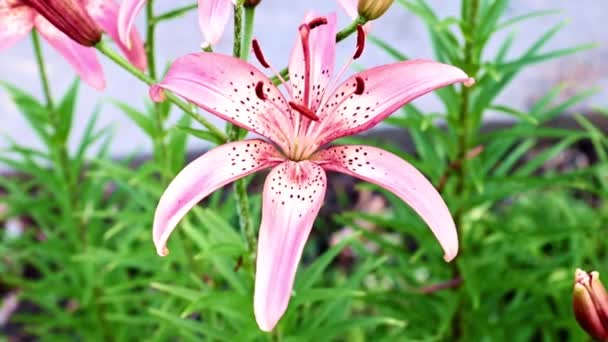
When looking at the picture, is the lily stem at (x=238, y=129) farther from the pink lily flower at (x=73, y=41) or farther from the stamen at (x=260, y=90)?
the pink lily flower at (x=73, y=41)

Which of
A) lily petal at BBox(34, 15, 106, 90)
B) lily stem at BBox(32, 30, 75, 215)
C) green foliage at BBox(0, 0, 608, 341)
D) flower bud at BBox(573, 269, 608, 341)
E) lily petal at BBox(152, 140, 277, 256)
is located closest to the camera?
lily petal at BBox(152, 140, 277, 256)

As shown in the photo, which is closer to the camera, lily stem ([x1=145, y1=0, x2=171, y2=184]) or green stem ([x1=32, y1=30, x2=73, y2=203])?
lily stem ([x1=145, y1=0, x2=171, y2=184])

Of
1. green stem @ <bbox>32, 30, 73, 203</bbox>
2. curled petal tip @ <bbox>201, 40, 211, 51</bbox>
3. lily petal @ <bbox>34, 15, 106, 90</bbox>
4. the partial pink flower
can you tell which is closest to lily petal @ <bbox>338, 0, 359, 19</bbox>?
the partial pink flower

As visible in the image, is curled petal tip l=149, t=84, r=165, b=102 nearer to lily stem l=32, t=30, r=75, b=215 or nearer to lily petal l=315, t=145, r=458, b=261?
lily petal l=315, t=145, r=458, b=261

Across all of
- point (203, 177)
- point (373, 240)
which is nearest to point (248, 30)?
point (203, 177)

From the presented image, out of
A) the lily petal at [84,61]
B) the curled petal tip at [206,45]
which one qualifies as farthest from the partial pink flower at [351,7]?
the lily petal at [84,61]

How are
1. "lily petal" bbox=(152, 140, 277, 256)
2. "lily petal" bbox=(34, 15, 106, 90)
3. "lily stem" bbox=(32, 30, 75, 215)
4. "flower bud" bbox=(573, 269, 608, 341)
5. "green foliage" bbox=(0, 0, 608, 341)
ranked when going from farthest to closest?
1. "lily stem" bbox=(32, 30, 75, 215)
2. "green foliage" bbox=(0, 0, 608, 341)
3. "lily petal" bbox=(34, 15, 106, 90)
4. "flower bud" bbox=(573, 269, 608, 341)
5. "lily petal" bbox=(152, 140, 277, 256)

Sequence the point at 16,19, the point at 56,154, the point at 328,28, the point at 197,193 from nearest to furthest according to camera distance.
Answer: the point at 197,193, the point at 328,28, the point at 16,19, the point at 56,154

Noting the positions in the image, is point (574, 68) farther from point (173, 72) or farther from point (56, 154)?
point (173, 72)

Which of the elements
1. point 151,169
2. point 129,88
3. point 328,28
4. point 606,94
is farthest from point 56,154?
point 606,94
